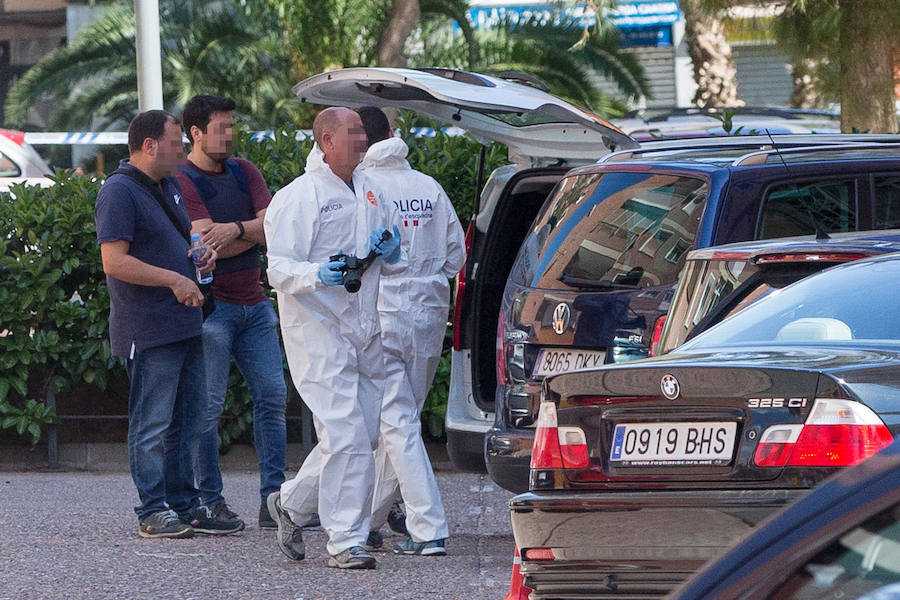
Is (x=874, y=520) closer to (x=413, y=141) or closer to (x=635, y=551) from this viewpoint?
(x=635, y=551)

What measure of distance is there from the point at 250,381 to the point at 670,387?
3.52 metres

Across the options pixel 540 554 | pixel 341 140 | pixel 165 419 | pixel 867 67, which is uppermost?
pixel 867 67

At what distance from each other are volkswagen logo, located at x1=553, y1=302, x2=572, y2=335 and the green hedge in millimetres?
2970

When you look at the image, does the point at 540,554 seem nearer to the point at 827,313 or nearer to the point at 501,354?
the point at 827,313

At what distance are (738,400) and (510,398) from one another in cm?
248

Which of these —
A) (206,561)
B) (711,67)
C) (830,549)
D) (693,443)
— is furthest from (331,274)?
(711,67)

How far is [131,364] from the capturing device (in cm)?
702

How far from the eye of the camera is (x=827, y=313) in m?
4.59

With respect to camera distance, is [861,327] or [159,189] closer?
[861,327]

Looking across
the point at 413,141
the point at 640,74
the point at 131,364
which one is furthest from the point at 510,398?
the point at 640,74

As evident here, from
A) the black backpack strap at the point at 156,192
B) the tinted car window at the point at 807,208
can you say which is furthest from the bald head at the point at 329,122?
the tinted car window at the point at 807,208

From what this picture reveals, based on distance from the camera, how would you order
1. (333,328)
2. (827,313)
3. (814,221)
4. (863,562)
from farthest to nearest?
(333,328) < (814,221) < (827,313) < (863,562)

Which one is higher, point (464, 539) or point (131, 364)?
point (131, 364)

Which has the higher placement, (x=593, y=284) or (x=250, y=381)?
(x=593, y=284)
